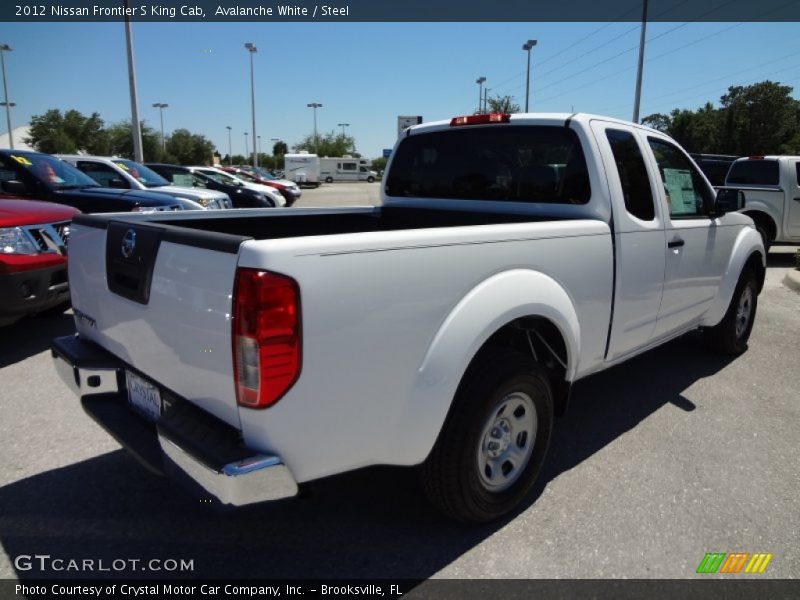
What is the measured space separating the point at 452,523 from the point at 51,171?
7.14 meters

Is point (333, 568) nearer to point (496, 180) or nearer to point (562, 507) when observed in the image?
point (562, 507)

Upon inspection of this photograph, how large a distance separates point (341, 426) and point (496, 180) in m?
2.24

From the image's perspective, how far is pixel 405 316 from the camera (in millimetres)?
2020

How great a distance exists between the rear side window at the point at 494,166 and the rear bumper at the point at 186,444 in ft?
7.63

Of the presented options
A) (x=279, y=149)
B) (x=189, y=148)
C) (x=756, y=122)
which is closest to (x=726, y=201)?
(x=756, y=122)

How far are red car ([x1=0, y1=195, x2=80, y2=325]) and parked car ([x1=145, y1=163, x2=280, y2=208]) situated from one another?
35.5ft

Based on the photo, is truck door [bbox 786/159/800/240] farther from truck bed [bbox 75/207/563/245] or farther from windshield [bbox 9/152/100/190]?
windshield [bbox 9/152/100/190]

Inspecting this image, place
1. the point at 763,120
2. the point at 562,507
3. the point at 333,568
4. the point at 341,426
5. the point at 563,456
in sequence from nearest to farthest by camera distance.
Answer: the point at 341,426, the point at 333,568, the point at 562,507, the point at 563,456, the point at 763,120

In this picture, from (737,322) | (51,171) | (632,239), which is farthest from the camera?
(51,171)

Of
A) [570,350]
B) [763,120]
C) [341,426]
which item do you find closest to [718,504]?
[570,350]

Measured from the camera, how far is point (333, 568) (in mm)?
2338

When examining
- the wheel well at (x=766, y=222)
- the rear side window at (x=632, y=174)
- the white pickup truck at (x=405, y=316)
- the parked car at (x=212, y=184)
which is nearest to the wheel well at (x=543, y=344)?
the white pickup truck at (x=405, y=316)

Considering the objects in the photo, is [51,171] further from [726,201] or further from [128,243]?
[726,201]

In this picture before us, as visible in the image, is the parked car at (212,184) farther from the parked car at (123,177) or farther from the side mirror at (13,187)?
the side mirror at (13,187)
